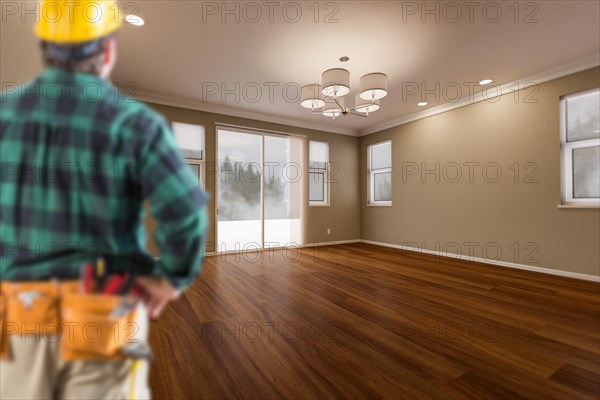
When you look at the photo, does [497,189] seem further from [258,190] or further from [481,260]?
[258,190]

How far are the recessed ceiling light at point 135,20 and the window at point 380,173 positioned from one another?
4722 mm

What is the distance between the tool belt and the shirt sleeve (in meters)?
0.13

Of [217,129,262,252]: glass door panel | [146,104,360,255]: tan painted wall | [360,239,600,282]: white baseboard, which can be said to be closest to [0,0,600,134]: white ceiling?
[217,129,262,252]: glass door panel

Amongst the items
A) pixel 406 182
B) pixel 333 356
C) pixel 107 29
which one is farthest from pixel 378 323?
pixel 406 182

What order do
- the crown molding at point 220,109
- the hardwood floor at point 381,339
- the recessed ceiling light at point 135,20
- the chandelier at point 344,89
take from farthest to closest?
the crown molding at point 220,109, the chandelier at point 344,89, the recessed ceiling light at point 135,20, the hardwood floor at point 381,339

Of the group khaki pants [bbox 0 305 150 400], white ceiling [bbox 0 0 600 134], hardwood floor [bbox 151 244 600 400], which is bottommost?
hardwood floor [bbox 151 244 600 400]

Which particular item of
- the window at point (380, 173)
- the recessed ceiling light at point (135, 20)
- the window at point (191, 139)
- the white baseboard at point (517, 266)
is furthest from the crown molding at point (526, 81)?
the recessed ceiling light at point (135, 20)

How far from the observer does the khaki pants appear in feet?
1.57

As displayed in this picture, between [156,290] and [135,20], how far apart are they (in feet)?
9.35

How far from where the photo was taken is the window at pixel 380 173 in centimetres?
559

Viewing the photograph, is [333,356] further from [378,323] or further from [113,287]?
[113,287]

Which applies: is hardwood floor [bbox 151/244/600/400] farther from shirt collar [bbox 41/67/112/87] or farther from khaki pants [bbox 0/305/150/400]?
shirt collar [bbox 41/67/112/87]

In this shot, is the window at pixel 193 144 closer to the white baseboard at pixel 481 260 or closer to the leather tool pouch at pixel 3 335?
the white baseboard at pixel 481 260

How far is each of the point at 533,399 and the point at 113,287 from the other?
1844 mm
